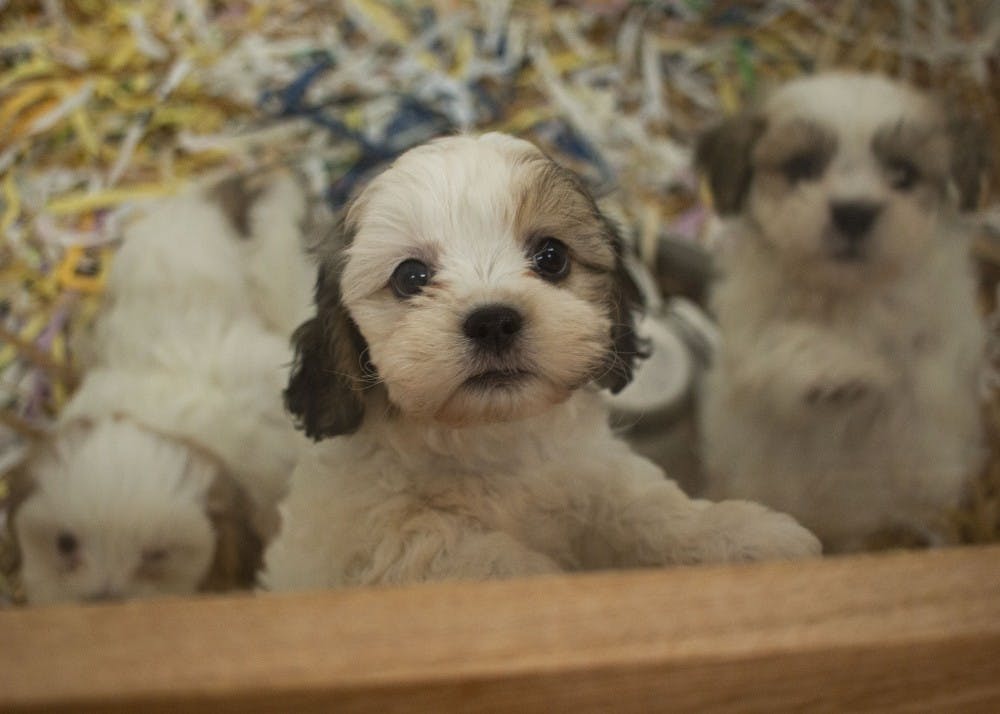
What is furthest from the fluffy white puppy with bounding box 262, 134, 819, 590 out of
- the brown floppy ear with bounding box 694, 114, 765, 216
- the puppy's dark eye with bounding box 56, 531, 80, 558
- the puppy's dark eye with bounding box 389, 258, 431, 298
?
the brown floppy ear with bounding box 694, 114, 765, 216

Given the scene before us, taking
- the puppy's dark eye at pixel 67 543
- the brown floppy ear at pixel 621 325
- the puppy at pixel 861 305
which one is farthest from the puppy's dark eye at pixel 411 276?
the puppy's dark eye at pixel 67 543

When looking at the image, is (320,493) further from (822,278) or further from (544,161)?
(822,278)

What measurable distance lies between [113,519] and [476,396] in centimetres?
76

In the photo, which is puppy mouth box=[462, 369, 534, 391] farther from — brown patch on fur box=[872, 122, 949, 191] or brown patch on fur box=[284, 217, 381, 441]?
brown patch on fur box=[872, 122, 949, 191]

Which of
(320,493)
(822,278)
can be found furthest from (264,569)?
(822,278)

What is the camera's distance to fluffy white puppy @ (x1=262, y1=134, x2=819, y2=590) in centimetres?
114

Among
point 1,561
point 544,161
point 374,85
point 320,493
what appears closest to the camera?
point 544,161

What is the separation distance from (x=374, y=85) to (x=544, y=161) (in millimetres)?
1574

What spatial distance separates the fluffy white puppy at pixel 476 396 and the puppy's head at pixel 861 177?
1.66ft

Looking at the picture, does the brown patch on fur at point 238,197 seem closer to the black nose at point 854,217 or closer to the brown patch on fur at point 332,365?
the brown patch on fur at point 332,365

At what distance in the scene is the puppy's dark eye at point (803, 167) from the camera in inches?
66.0

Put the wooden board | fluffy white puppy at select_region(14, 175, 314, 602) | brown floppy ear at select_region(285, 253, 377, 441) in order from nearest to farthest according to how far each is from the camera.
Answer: the wooden board → brown floppy ear at select_region(285, 253, 377, 441) → fluffy white puppy at select_region(14, 175, 314, 602)

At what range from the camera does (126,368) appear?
6.68 ft

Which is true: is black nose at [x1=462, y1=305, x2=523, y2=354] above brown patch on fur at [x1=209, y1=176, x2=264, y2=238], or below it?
above
